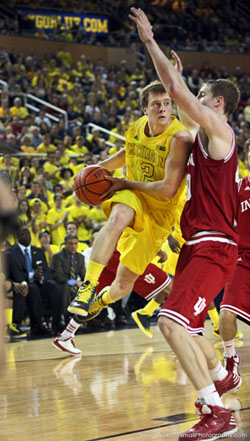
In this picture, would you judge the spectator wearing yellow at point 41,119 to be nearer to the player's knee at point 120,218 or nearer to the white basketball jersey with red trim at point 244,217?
the white basketball jersey with red trim at point 244,217

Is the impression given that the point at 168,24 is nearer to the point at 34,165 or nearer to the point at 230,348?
the point at 34,165

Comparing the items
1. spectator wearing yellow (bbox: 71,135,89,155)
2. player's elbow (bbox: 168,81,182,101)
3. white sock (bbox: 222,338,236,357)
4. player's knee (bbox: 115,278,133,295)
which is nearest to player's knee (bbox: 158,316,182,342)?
player's elbow (bbox: 168,81,182,101)

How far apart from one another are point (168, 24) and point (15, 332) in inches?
779

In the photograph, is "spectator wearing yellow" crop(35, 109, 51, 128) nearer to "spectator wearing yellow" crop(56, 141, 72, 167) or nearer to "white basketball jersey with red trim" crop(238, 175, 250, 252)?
"spectator wearing yellow" crop(56, 141, 72, 167)

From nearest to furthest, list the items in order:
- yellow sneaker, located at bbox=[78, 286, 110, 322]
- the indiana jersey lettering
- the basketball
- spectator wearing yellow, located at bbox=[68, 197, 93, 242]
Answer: the basketball, the indiana jersey lettering, yellow sneaker, located at bbox=[78, 286, 110, 322], spectator wearing yellow, located at bbox=[68, 197, 93, 242]

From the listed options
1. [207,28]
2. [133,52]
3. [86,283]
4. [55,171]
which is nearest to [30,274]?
[55,171]

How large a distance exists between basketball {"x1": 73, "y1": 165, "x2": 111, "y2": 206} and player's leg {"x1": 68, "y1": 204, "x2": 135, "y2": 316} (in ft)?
0.53

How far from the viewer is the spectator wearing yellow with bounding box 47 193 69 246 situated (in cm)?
1068

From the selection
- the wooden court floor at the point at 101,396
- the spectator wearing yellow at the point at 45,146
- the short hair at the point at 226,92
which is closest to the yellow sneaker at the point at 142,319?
the wooden court floor at the point at 101,396

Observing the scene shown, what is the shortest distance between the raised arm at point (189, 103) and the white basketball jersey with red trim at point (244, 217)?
145 cm

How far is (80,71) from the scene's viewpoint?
19438 mm

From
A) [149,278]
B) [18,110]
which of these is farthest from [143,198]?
[18,110]

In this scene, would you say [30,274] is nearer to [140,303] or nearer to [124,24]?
[140,303]

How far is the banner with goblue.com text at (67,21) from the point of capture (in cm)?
2198
